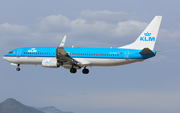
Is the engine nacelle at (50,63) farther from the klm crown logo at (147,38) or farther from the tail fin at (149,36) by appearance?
the klm crown logo at (147,38)

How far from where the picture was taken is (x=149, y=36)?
214 ft

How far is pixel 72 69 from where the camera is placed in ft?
216

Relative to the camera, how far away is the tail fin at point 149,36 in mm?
64688

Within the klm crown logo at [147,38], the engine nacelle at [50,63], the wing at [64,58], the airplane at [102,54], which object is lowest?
the engine nacelle at [50,63]

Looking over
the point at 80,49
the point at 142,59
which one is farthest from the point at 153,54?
the point at 80,49

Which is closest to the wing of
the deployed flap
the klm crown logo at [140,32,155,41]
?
the deployed flap

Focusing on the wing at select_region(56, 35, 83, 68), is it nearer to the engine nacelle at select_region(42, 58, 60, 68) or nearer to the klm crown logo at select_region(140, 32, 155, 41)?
the engine nacelle at select_region(42, 58, 60, 68)

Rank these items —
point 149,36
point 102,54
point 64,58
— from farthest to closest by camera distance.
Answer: point 149,36, point 102,54, point 64,58

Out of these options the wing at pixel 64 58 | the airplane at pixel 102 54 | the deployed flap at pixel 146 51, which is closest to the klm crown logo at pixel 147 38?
the airplane at pixel 102 54

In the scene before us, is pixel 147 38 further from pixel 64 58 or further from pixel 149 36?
pixel 64 58

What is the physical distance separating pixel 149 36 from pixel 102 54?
1117 centimetres

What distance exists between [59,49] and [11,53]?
16.9 m


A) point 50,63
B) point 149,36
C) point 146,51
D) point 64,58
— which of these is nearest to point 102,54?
point 64,58

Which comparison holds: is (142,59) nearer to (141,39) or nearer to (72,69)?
(141,39)
